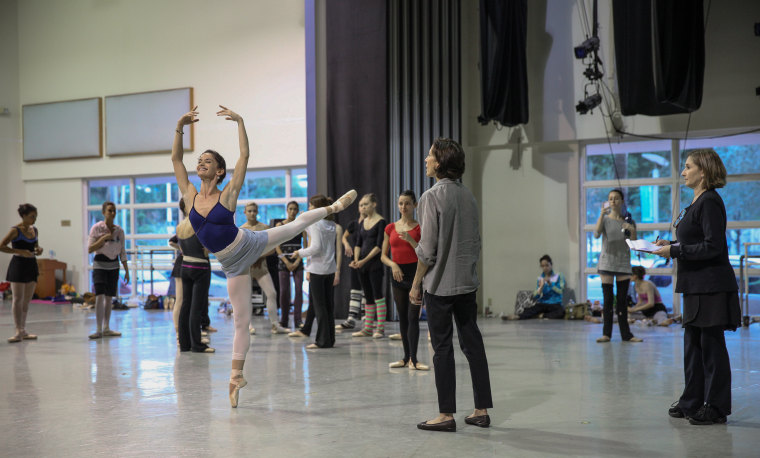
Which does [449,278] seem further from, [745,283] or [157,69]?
[157,69]

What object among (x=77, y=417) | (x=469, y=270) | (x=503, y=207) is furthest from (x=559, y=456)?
(x=503, y=207)

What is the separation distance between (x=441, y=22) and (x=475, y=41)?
0.95 meters

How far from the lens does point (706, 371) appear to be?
13.1 ft

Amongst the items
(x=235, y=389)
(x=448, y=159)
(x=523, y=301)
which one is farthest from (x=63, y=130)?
(x=448, y=159)

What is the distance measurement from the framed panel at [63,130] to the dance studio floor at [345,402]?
337 inches

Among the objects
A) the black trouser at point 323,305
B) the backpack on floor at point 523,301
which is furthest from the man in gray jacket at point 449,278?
the backpack on floor at point 523,301

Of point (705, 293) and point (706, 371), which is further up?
point (705, 293)

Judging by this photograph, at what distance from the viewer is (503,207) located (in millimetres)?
11258

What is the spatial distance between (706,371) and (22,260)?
698 cm

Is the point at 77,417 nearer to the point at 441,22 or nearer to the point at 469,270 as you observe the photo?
the point at 469,270

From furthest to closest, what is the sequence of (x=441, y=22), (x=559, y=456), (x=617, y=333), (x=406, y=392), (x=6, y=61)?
1. (x=6, y=61)
2. (x=441, y=22)
3. (x=617, y=333)
4. (x=406, y=392)
5. (x=559, y=456)

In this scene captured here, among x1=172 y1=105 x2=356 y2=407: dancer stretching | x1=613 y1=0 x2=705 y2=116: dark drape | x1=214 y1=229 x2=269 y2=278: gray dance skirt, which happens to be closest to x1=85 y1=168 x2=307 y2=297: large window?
x1=613 y1=0 x2=705 y2=116: dark drape

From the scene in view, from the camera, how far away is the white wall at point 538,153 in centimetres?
1073

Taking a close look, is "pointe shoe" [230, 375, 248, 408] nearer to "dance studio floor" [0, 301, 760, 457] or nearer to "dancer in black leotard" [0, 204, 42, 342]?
"dance studio floor" [0, 301, 760, 457]
